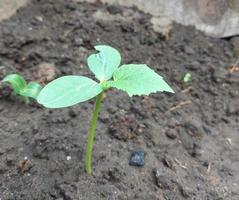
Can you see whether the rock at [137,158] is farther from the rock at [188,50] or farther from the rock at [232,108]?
the rock at [188,50]

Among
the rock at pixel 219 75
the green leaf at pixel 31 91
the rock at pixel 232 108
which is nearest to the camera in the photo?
the green leaf at pixel 31 91

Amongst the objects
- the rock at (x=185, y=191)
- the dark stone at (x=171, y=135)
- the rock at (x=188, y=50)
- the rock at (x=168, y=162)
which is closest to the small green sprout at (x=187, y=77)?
the rock at (x=188, y=50)

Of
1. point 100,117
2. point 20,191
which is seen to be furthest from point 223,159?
point 20,191

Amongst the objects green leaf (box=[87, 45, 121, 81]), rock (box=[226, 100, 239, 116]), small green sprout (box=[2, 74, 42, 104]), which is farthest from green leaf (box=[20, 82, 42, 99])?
rock (box=[226, 100, 239, 116])

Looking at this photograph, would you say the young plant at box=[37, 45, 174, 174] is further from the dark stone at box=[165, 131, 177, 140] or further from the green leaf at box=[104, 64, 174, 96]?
the dark stone at box=[165, 131, 177, 140]

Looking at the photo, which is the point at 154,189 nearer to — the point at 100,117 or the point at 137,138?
the point at 137,138

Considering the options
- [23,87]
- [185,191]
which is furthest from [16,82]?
[185,191]
